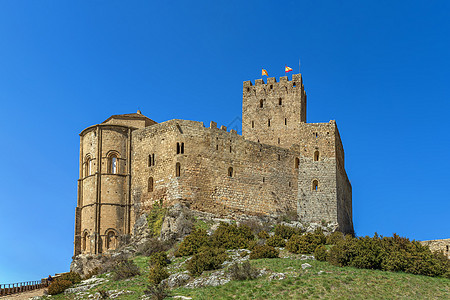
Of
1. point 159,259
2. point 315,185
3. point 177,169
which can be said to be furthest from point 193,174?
point 315,185

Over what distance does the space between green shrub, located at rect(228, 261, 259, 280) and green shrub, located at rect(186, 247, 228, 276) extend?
2.00 metres

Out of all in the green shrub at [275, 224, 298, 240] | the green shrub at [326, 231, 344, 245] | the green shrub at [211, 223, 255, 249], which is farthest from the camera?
the green shrub at [275, 224, 298, 240]

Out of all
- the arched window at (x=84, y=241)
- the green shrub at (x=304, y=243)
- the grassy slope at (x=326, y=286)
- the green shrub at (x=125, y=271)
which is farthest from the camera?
the arched window at (x=84, y=241)

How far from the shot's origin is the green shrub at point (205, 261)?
34.3m

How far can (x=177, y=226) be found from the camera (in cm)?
4244

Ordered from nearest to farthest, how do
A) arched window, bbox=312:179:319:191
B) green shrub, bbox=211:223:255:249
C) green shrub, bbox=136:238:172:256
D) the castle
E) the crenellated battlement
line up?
green shrub, bbox=211:223:255:249 → green shrub, bbox=136:238:172:256 → the castle → arched window, bbox=312:179:319:191 → the crenellated battlement

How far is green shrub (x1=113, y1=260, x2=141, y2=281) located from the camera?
36.4 meters

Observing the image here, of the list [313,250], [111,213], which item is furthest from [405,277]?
[111,213]

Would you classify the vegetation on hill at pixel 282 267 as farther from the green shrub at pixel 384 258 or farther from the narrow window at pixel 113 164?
the narrow window at pixel 113 164

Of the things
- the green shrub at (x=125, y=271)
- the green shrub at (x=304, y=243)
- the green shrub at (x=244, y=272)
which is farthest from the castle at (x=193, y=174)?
the green shrub at (x=244, y=272)

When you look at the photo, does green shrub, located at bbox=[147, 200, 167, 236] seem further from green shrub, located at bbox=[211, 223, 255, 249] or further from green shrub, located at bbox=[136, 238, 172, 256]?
green shrub, located at bbox=[211, 223, 255, 249]

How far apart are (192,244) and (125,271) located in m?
4.95

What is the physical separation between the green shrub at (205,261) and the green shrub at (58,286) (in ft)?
24.5

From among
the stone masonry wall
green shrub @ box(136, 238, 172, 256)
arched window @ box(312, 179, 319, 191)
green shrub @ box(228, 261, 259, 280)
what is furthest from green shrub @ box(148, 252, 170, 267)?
arched window @ box(312, 179, 319, 191)
